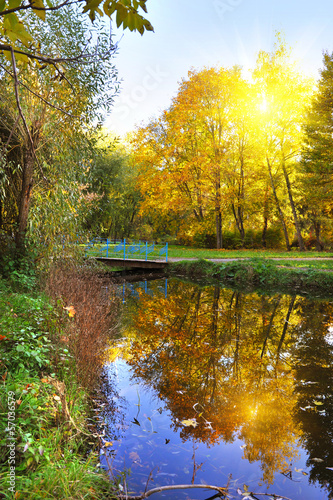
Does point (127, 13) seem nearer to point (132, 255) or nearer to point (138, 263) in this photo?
point (138, 263)

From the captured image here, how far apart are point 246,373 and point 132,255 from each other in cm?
1489

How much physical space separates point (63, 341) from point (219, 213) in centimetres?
2113

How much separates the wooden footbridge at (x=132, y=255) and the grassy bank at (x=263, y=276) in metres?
2.41

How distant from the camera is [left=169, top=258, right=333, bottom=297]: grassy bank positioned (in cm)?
1277

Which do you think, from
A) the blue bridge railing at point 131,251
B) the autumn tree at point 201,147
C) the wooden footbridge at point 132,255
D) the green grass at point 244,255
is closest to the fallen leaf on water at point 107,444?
the wooden footbridge at point 132,255

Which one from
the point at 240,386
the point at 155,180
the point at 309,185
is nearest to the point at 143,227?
the point at 155,180

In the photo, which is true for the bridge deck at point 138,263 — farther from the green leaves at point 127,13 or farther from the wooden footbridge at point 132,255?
the green leaves at point 127,13

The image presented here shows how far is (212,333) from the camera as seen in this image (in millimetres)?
7406

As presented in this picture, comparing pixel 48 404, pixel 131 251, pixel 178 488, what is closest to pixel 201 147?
pixel 131 251

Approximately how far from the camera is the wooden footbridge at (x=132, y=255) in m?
18.3

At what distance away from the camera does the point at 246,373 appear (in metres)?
5.32

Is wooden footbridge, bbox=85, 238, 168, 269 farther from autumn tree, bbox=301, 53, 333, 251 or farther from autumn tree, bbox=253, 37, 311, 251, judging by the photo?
autumn tree, bbox=253, 37, 311, 251

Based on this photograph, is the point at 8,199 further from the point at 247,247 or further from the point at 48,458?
the point at 247,247

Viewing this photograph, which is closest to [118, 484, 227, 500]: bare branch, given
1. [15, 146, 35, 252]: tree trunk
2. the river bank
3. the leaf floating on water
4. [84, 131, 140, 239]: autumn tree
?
the river bank
